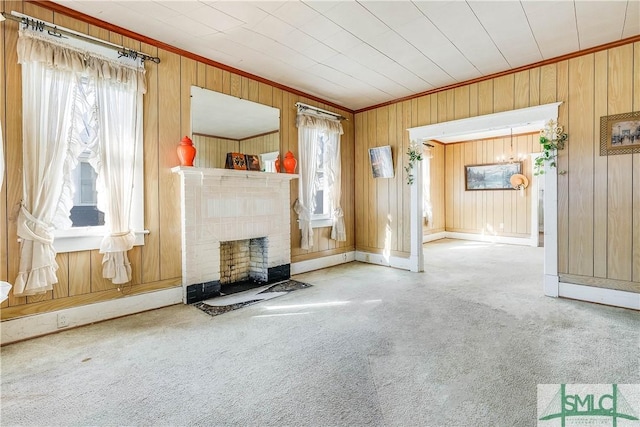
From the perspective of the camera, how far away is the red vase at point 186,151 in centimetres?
326

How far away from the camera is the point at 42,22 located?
99.1 inches

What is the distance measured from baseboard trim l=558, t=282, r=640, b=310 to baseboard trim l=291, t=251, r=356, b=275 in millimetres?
2989

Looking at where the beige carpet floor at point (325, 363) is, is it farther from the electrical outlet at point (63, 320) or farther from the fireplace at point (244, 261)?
the fireplace at point (244, 261)

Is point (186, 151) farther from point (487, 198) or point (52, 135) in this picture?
point (487, 198)

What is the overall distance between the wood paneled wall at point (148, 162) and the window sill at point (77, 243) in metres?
0.05

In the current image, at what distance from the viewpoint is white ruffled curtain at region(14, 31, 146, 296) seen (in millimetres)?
2467

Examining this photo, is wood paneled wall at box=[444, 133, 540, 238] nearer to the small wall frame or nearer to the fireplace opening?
the small wall frame

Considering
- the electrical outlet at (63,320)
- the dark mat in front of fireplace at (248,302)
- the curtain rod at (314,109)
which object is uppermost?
the curtain rod at (314,109)

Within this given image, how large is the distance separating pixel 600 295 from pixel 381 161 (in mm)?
3196

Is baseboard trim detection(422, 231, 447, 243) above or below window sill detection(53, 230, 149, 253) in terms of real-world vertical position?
below

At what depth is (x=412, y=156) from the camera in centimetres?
481

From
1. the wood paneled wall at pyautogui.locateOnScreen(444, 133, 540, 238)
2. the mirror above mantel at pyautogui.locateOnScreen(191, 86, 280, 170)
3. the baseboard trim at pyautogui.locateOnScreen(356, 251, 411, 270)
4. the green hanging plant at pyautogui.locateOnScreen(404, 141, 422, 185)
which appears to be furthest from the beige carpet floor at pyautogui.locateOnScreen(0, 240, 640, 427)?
the wood paneled wall at pyautogui.locateOnScreen(444, 133, 540, 238)

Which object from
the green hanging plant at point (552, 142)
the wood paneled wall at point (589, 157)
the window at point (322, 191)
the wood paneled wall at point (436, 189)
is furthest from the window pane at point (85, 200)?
the wood paneled wall at point (436, 189)

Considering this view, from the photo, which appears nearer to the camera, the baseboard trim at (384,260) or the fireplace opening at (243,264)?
the fireplace opening at (243,264)
